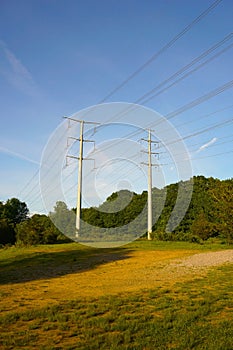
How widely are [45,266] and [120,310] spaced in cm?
1377

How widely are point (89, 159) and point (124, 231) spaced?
2428 centimetres

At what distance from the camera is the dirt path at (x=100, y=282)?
1131 centimetres

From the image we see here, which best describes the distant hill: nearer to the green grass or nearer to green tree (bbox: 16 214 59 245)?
green tree (bbox: 16 214 59 245)

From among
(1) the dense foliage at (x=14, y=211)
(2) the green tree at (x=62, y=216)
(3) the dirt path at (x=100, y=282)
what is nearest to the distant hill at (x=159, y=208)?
(2) the green tree at (x=62, y=216)

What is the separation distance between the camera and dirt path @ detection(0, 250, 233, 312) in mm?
11312

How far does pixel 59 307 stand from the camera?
965cm

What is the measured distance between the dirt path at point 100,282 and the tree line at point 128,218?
21.2 m

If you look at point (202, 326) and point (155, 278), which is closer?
point (202, 326)

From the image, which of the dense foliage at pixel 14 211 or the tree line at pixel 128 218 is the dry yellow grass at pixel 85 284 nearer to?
the tree line at pixel 128 218

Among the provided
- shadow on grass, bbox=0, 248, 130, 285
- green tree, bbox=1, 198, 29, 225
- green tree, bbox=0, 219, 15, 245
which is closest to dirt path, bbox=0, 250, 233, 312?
shadow on grass, bbox=0, 248, 130, 285

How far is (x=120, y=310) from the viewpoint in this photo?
9125 millimetres

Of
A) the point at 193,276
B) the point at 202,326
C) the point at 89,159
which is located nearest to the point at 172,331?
the point at 202,326

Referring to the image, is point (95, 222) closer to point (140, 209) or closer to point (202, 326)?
point (140, 209)

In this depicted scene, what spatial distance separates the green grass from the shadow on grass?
25.0 ft
